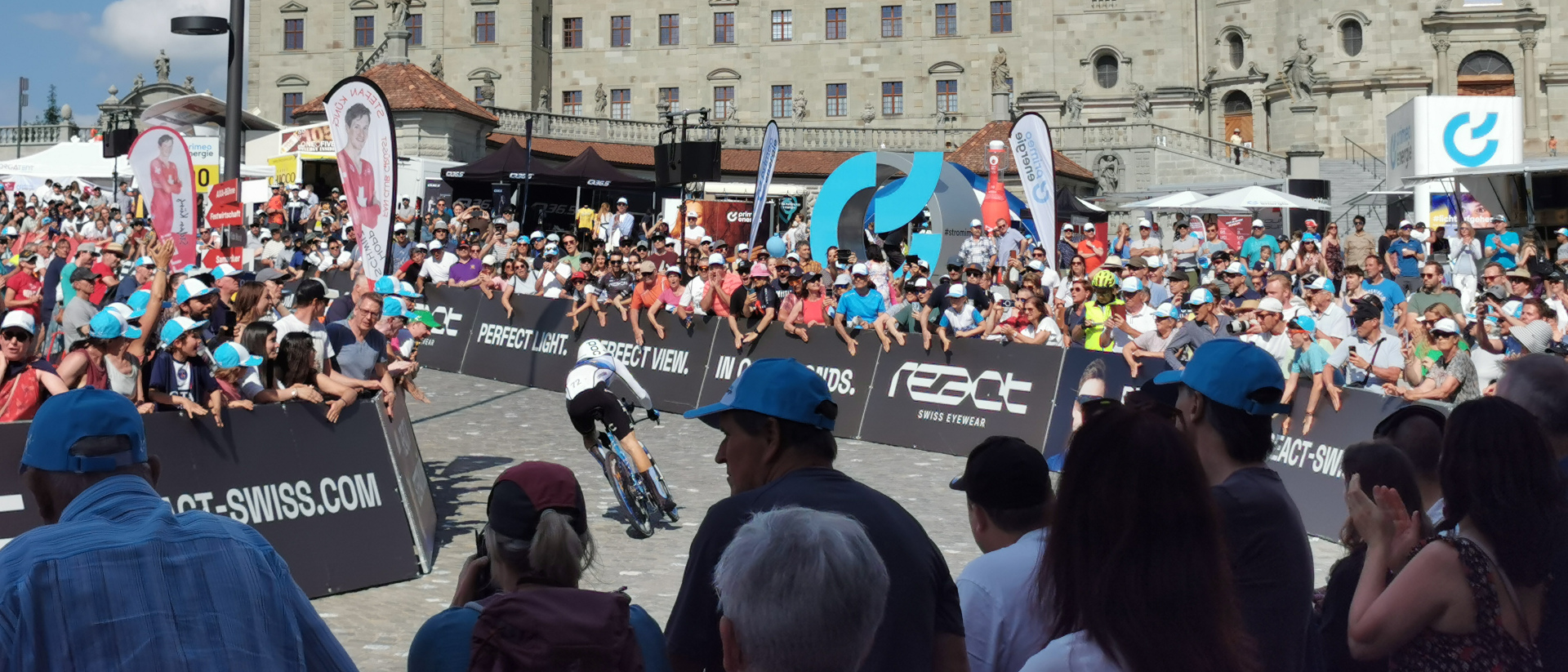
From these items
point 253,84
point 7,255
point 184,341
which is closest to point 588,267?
point 7,255

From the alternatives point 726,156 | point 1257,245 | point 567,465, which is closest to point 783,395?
point 567,465

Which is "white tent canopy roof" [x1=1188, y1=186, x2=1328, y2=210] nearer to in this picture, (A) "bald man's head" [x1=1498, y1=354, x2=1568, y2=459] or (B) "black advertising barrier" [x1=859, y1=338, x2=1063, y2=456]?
(B) "black advertising barrier" [x1=859, y1=338, x2=1063, y2=456]

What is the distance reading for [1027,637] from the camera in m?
3.78

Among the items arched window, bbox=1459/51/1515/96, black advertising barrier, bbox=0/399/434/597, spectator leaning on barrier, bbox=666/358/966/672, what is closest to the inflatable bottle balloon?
black advertising barrier, bbox=0/399/434/597

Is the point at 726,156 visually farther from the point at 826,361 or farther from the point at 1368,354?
the point at 1368,354

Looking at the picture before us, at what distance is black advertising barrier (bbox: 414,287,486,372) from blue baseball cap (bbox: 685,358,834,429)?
17599 millimetres

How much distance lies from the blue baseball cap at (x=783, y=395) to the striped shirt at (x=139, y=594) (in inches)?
50.2

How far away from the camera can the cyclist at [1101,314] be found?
52.3 feet

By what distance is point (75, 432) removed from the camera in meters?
3.18

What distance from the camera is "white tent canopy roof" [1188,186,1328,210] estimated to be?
3077cm

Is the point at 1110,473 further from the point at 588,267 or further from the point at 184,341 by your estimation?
the point at 588,267

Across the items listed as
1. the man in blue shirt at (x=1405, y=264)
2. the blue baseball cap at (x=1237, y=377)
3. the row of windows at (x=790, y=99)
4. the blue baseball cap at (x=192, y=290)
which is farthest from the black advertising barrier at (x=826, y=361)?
the row of windows at (x=790, y=99)

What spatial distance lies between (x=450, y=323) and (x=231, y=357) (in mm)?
12570

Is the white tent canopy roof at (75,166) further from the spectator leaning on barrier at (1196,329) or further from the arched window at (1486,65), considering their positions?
the arched window at (1486,65)
